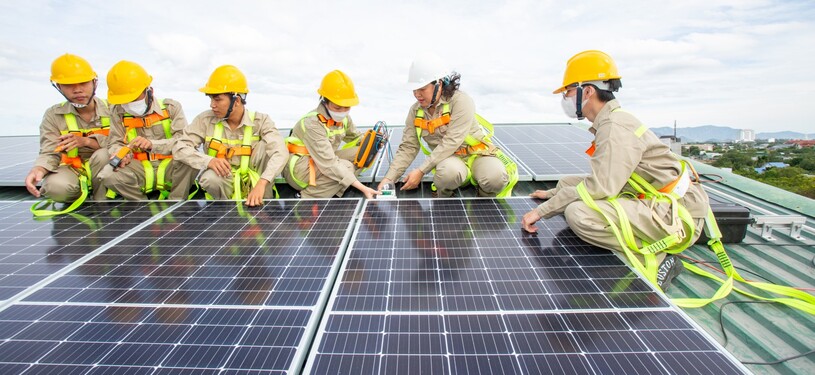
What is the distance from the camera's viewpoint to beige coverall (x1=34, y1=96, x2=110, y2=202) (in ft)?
20.6

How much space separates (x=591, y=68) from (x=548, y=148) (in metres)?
4.33

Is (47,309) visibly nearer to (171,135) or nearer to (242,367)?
(242,367)

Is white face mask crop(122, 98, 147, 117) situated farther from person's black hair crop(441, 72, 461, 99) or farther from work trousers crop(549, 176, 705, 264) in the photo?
work trousers crop(549, 176, 705, 264)

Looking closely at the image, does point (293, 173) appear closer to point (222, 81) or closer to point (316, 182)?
point (316, 182)

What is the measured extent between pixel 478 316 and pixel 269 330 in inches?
54.0

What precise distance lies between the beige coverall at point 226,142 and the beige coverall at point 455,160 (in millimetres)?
1765

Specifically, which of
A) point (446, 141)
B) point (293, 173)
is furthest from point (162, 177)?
point (446, 141)

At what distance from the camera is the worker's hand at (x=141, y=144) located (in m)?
6.33

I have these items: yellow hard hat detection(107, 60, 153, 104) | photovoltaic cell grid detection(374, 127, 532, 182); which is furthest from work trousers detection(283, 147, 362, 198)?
yellow hard hat detection(107, 60, 153, 104)

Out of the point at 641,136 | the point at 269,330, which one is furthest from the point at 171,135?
the point at 641,136

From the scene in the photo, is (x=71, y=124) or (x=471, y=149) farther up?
(x=71, y=124)

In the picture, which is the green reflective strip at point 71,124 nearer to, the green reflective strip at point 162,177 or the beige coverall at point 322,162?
the green reflective strip at point 162,177

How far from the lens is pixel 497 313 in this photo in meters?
2.78

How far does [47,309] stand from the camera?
2.98 meters
